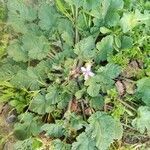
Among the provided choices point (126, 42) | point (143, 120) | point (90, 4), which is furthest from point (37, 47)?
point (143, 120)

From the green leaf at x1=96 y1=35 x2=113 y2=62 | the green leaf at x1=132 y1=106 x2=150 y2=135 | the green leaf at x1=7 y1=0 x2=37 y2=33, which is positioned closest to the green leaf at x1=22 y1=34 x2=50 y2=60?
the green leaf at x1=7 y1=0 x2=37 y2=33

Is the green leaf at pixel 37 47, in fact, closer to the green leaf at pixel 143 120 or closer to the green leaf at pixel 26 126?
the green leaf at pixel 26 126

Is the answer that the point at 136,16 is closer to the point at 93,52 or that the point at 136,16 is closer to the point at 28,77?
the point at 93,52

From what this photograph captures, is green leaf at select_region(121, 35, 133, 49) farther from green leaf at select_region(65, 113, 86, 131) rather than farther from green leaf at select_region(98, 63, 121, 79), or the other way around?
green leaf at select_region(65, 113, 86, 131)

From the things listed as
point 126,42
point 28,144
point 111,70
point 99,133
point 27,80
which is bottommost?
point 28,144

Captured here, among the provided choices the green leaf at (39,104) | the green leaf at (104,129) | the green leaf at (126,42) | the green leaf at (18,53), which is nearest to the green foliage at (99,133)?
the green leaf at (104,129)

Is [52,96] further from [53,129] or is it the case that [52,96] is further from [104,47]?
[104,47]

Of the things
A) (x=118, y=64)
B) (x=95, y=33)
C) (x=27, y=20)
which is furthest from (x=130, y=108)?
(x=27, y=20)
